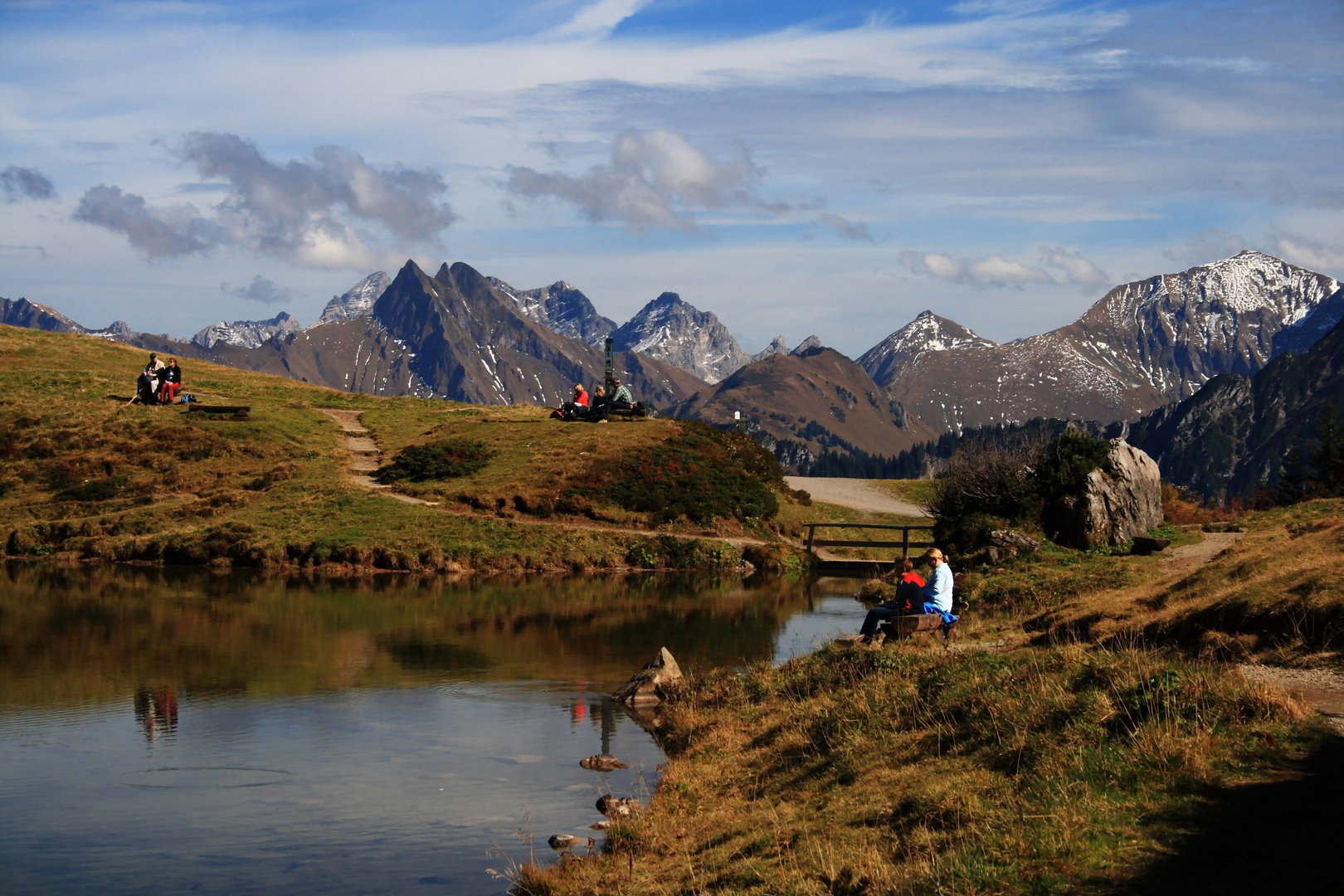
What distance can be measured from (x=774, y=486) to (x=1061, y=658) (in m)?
49.6

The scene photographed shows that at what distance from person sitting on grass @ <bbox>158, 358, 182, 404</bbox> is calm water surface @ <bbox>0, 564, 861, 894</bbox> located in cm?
2715

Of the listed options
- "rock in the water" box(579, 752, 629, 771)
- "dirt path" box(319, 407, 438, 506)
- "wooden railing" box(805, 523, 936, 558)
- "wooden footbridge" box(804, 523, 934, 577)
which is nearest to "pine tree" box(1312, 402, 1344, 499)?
"wooden railing" box(805, 523, 936, 558)

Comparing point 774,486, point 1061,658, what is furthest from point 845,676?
point 774,486

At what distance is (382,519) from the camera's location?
50812mm

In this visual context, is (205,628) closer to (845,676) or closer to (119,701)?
(119,701)

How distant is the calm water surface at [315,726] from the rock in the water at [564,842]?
0.23 metres

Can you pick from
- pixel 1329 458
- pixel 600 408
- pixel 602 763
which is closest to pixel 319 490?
pixel 600 408

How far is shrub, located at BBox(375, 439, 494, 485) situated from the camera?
58344 mm

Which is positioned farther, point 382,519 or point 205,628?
point 382,519

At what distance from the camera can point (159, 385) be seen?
66.3 m

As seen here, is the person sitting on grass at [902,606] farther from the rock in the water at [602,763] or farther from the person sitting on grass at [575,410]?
the person sitting on grass at [575,410]

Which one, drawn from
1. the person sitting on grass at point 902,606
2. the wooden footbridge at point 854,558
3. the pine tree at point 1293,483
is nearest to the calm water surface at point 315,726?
the person sitting on grass at point 902,606

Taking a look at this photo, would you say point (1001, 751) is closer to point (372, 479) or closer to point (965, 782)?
point (965, 782)

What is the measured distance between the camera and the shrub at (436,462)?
5834 cm
